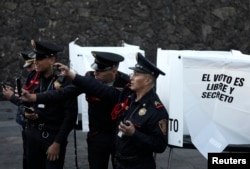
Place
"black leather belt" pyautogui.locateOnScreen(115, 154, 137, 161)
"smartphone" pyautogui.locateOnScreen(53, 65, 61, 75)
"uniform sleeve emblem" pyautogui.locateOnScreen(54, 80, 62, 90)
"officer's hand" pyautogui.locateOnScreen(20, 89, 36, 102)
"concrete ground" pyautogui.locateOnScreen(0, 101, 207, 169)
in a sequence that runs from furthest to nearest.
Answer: "concrete ground" pyautogui.locateOnScreen(0, 101, 207, 169) < "uniform sleeve emblem" pyautogui.locateOnScreen(54, 80, 62, 90) < "officer's hand" pyautogui.locateOnScreen(20, 89, 36, 102) < "smartphone" pyautogui.locateOnScreen(53, 65, 61, 75) < "black leather belt" pyautogui.locateOnScreen(115, 154, 137, 161)

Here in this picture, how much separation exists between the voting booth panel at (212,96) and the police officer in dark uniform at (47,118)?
100 cm

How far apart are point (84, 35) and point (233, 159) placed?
8500 mm

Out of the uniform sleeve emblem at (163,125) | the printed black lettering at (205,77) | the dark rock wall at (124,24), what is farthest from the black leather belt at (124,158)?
the dark rock wall at (124,24)

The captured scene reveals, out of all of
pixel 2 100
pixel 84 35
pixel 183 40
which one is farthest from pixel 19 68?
pixel 183 40

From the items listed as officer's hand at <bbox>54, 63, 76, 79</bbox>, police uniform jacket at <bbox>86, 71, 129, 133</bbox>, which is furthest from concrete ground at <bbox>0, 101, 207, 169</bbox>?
officer's hand at <bbox>54, 63, 76, 79</bbox>

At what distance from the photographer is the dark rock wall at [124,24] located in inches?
459

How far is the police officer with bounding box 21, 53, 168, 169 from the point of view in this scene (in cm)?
383

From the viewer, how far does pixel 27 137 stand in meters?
4.77

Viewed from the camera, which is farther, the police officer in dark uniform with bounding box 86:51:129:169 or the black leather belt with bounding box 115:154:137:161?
the police officer in dark uniform with bounding box 86:51:129:169

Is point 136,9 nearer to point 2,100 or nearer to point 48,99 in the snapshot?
point 2,100

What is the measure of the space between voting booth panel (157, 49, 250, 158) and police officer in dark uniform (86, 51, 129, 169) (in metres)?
0.53

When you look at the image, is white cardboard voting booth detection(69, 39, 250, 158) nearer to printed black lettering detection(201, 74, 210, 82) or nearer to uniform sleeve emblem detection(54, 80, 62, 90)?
printed black lettering detection(201, 74, 210, 82)

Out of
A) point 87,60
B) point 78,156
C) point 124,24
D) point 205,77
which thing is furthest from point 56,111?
point 124,24

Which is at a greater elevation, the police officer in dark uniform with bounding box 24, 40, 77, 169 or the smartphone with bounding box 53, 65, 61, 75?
the smartphone with bounding box 53, 65, 61, 75
